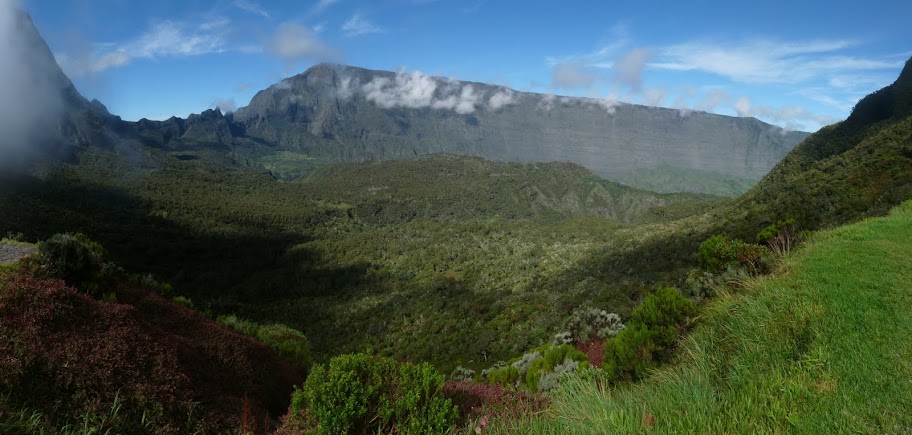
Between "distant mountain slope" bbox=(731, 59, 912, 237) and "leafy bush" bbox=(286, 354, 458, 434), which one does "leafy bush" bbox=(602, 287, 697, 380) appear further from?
"distant mountain slope" bbox=(731, 59, 912, 237)

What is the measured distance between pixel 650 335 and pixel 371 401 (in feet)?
17.2

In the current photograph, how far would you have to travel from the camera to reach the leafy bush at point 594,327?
16.7 meters

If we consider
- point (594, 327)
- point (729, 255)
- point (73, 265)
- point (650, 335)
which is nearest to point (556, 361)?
point (650, 335)

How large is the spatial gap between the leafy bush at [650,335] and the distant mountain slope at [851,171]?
285 inches

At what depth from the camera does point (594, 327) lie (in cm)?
1897

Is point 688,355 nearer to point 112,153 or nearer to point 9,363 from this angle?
point 9,363

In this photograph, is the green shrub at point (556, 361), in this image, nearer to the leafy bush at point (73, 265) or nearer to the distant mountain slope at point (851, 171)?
the distant mountain slope at point (851, 171)

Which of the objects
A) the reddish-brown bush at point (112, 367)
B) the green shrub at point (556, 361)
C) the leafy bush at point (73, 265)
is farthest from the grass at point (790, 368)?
the leafy bush at point (73, 265)

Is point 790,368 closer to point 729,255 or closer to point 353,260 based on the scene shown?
point 729,255

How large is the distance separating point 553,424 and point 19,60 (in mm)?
272136

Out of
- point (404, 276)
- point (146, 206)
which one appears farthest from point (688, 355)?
point (146, 206)

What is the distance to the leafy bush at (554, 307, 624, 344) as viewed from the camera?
54.7 feet

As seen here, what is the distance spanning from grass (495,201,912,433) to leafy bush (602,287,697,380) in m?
1.56

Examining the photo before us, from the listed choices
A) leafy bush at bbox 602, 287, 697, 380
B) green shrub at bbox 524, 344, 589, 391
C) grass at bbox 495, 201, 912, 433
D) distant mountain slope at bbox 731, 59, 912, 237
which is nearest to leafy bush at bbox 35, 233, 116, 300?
grass at bbox 495, 201, 912, 433
